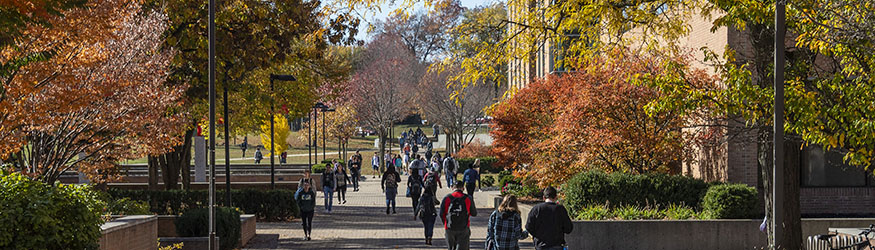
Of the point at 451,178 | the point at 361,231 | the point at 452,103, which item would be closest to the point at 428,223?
the point at 361,231

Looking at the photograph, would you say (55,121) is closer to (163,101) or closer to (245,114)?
(163,101)

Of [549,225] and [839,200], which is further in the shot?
[839,200]

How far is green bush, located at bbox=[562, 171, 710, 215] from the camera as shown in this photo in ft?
68.3

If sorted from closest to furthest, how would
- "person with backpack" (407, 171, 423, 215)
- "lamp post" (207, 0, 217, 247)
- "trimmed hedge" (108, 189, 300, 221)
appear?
"lamp post" (207, 0, 217, 247) < "person with backpack" (407, 171, 423, 215) < "trimmed hedge" (108, 189, 300, 221)

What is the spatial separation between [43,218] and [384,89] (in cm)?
6158

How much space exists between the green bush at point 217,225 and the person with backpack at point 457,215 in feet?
16.8

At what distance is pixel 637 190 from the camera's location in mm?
20859

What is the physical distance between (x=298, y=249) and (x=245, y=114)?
14727 millimetres

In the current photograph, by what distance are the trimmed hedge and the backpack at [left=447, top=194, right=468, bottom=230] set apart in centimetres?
1191

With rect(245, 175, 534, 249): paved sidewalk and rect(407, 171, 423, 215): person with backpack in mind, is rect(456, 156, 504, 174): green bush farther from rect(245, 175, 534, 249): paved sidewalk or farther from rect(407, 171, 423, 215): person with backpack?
rect(407, 171, 423, 215): person with backpack

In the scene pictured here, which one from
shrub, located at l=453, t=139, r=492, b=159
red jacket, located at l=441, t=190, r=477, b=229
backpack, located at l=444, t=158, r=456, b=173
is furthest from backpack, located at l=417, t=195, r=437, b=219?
shrub, located at l=453, t=139, r=492, b=159

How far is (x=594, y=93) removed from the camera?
21891 millimetres

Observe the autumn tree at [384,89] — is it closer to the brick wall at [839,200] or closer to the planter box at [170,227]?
the brick wall at [839,200]

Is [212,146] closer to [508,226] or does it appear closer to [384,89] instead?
[508,226]
